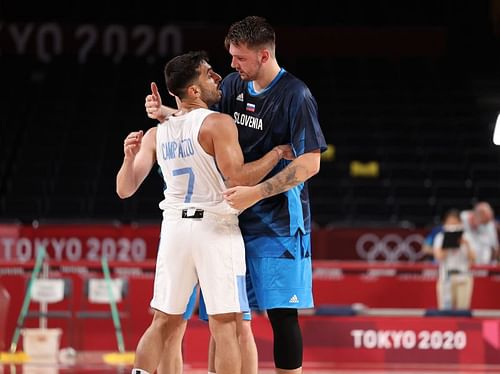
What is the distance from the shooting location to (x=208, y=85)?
5.25 meters

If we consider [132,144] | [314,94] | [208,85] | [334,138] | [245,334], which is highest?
[314,94]

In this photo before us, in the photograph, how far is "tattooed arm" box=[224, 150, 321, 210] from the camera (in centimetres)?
502

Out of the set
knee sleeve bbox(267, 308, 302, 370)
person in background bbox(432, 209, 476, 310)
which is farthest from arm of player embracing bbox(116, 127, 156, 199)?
person in background bbox(432, 209, 476, 310)

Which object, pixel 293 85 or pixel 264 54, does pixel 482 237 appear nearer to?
pixel 293 85

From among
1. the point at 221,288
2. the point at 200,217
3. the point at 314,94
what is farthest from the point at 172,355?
the point at 314,94

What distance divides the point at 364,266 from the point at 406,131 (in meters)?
7.63

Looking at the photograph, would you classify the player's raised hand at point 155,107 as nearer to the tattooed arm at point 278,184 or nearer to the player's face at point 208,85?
the player's face at point 208,85

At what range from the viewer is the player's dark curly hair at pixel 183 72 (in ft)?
17.0

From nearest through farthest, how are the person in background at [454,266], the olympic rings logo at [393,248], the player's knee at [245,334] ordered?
the player's knee at [245,334]
the person in background at [454,266]
the olympic rings logo at [393,248]

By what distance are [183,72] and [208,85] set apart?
0.16 meters

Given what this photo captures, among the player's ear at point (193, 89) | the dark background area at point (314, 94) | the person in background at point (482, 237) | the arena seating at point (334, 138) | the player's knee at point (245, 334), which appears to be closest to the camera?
the player's ear at point (193, 89)

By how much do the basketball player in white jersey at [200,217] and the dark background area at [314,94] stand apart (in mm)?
9511

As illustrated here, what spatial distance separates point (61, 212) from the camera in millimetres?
15180

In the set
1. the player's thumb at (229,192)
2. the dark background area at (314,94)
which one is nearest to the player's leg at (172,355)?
the player's thumb at (229,192)
